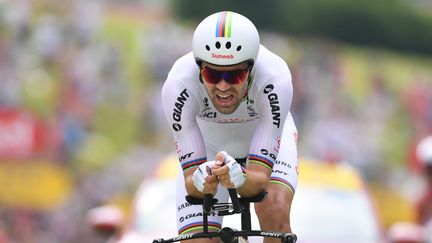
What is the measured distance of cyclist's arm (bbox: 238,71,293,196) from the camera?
635cm

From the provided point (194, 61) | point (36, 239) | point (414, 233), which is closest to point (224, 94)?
point (194, 61)

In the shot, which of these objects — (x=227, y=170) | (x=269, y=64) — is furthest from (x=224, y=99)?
(x=227, y=170)

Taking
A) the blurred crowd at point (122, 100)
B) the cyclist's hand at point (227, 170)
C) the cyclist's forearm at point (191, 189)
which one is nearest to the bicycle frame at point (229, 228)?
the cyclist's forearm at point (191, 189)

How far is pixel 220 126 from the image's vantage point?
7023 millimetres

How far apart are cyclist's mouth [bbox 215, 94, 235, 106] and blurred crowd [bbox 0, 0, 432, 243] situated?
8604 mm

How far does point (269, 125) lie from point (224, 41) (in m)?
0.59

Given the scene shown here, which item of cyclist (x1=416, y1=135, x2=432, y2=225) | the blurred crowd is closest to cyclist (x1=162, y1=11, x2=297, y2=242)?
cyclist (x1=416, y1=135, x2=432, y2=225)

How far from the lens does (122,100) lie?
1725cm

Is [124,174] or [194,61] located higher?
[124,174]

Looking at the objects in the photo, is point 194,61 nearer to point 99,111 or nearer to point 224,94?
point 224,94

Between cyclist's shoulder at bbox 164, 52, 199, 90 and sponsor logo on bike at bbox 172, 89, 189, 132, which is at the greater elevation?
cyclist's shoulder at bbox 164, 52, 199, 90

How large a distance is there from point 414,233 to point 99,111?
8.92 m

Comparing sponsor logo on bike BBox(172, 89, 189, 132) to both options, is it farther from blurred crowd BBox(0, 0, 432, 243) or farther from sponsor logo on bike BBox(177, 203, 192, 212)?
blurred crowd BBox(0, 0, 432, 243)

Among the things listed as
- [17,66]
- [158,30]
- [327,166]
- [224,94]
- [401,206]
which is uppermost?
[158,30]
